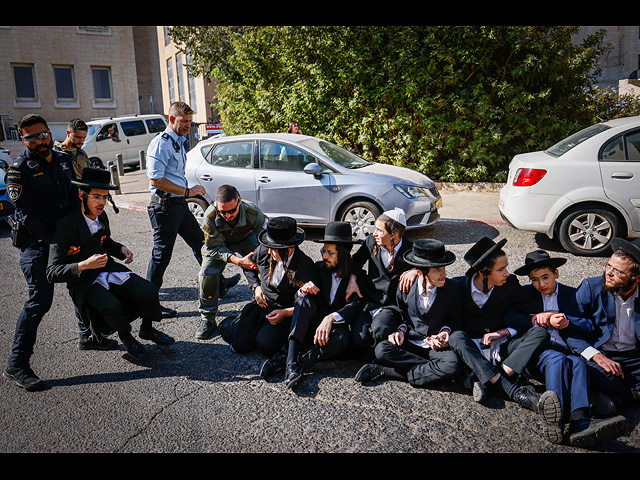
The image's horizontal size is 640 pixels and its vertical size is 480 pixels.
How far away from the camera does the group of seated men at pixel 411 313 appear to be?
141 inches

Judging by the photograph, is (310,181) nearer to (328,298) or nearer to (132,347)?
(328,298)

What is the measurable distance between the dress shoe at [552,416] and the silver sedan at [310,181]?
4.80 metres

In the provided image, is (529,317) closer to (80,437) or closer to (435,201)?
(80,437)

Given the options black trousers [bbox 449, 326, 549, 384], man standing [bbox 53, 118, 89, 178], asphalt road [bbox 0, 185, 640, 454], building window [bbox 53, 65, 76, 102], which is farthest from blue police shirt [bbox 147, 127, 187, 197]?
building window [bbox 53, 65, 76, 102]

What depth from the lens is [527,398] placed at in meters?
3.57

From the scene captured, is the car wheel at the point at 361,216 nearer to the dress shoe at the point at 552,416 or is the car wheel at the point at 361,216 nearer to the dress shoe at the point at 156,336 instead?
the dress shoe at the point at 156,336

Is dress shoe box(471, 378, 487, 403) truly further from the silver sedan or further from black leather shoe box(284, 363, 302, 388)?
the silver sedan

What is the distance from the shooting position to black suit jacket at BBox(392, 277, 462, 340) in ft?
13.4

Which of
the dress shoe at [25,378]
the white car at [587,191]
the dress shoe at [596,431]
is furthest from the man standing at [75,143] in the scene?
the dress shoe at [596,431]

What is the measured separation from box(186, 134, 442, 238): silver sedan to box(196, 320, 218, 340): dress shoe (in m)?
3.55

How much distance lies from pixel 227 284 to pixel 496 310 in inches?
129

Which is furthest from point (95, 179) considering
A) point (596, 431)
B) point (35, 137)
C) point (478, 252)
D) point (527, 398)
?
point (596, 431)

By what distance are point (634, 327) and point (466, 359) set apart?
120 centimetres
